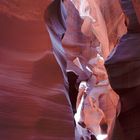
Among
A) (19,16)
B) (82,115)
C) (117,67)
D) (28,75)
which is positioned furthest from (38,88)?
(117,67)

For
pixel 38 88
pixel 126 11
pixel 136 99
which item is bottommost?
pixel 136 99

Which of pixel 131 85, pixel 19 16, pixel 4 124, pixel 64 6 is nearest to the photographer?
pixel 4 124

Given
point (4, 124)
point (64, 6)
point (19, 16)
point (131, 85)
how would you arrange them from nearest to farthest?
point (4, 124)
point (19, 16)
point (64, 6)
point (131, 85)

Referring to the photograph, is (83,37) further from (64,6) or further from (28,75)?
(28,75)

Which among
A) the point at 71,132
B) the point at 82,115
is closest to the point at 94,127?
the point at 82,115

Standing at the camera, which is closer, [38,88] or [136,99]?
[38,88]

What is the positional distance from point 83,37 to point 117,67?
16 cm

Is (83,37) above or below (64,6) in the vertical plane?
below

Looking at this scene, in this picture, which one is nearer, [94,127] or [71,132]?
[71,132]

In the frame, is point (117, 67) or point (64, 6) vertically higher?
point (64, 6)

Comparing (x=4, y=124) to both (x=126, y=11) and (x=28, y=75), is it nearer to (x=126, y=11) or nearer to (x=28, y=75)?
(x=28, y=75)

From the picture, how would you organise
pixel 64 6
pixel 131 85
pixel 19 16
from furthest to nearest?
pixel 131 85 < pixel 64 6 < pixel 19 16

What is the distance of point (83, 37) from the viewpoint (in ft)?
3.12

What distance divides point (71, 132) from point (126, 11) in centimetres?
50
